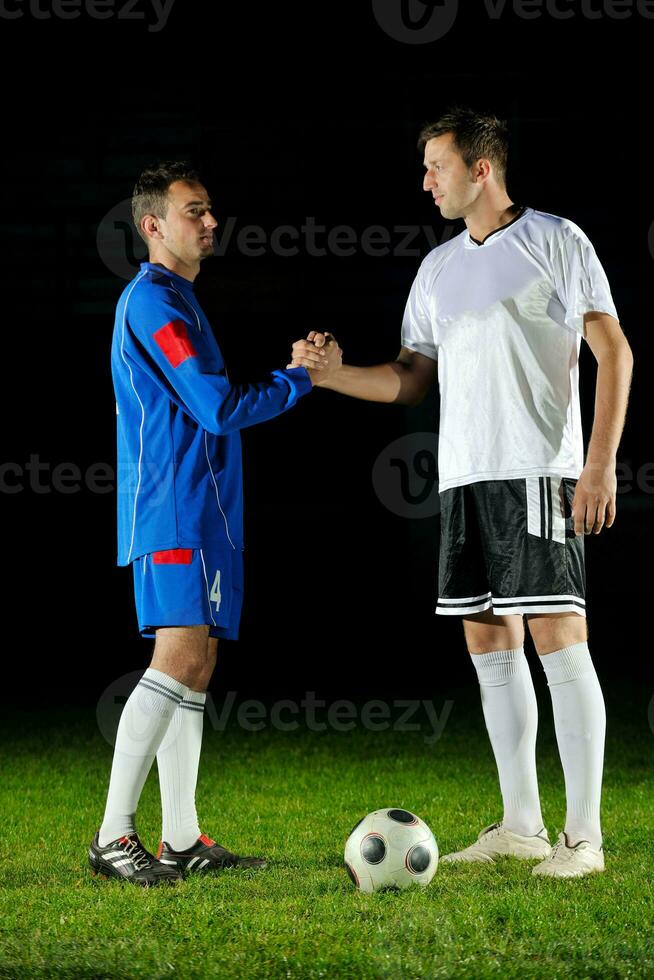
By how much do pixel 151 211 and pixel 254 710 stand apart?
4.28 m

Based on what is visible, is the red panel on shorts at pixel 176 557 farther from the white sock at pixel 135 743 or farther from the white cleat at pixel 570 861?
the white cleat at pixel 570 861

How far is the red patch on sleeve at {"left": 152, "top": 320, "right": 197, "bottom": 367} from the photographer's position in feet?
11.8

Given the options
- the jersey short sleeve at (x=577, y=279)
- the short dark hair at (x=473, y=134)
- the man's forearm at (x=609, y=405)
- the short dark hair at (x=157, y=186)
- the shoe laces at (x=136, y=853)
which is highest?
the short dark hair at (x=473, y=134)

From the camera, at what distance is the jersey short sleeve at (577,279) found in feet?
11.8

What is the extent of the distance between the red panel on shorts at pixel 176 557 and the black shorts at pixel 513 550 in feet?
2.57

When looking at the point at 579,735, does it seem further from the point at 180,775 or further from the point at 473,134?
the point at 473,134

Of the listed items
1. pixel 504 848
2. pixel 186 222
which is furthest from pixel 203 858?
pixel 186 222

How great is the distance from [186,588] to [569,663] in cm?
113

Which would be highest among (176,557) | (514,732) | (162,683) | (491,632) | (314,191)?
(314,191)

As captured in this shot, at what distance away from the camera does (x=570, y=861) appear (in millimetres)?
3471

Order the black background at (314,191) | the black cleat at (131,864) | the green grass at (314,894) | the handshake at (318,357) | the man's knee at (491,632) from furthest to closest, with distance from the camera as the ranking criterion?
the black background at (314,191) → the handshake at (318,357) → the man's knee at (491,632) → the black cleat at (131,864) → the green grass at (314,894)

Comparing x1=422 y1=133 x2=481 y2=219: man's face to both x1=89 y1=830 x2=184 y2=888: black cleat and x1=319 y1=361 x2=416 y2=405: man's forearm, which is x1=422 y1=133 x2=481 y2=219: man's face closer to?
x1=319 y1=361 x2=416 y2=405: man's forearm

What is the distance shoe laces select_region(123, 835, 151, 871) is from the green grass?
0.39 feet

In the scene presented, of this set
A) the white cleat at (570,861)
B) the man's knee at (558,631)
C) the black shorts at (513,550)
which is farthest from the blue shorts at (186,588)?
the white cleat at (570,861)
